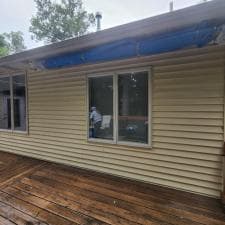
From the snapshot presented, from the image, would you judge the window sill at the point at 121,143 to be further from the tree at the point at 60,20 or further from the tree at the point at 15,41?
the tree at the point at 15,41

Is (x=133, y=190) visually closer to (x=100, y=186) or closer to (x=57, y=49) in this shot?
(x=100, y=186)

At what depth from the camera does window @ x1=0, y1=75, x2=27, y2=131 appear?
15.7 ft

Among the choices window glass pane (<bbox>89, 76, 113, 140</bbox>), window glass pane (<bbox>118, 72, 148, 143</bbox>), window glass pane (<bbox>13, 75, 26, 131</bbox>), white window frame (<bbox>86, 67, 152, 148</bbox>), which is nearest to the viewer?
white window frame (<bbox>86, 67, 152, 148</bbox>)

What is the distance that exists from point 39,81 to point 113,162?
8.11 feet

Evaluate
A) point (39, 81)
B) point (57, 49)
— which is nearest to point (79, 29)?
point (39, 81)

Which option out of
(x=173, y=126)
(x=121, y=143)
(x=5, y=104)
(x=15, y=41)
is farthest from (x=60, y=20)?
(x=173, y=126)

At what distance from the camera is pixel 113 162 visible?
3.45 m

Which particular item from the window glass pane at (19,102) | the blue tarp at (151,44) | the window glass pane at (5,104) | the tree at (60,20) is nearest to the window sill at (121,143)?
the blue tarp at (151,44)

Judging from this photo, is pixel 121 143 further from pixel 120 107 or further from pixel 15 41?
pixel 15 41

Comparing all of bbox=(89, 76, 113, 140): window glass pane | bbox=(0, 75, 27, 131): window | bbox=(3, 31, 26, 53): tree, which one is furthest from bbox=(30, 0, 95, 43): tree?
bbox=(89, 76, 113, 140): window glass pane

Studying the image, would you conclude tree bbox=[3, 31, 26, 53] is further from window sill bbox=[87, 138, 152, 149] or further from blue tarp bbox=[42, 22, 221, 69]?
blue tarp bbox=[42, 22, 221, 69]

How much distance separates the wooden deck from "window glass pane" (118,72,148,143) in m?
0.78

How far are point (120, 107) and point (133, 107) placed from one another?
0.79 feet

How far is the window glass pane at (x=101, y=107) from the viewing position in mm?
3486
